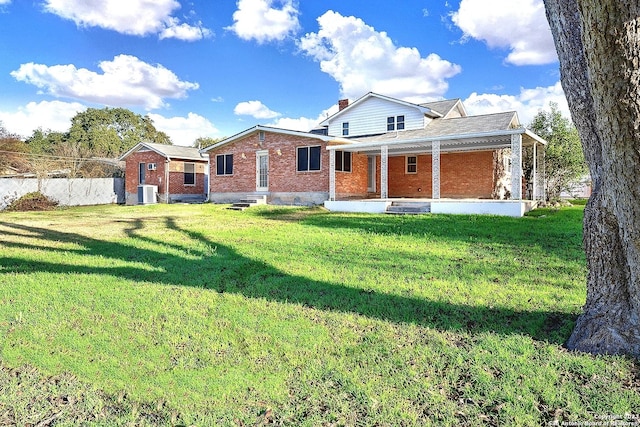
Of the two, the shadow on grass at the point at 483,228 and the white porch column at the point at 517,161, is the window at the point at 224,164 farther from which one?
the white porch column at the point at 517,161

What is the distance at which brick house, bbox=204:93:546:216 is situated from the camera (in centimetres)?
1814

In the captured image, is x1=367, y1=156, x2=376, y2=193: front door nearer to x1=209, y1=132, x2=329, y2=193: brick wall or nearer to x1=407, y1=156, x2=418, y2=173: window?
x1=407, y1=156, x2=418, y2=173: window

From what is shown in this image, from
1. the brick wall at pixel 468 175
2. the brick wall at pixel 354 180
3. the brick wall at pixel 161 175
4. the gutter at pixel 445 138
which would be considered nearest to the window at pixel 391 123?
the brick wall at pixel 354 180

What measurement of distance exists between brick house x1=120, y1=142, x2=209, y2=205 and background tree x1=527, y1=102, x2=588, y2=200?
20255mm

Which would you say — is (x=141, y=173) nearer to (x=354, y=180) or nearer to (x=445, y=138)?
(x=354, y=180)

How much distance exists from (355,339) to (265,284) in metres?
2.18

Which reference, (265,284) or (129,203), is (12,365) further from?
(129,203)

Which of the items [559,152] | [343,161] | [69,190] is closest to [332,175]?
[343,161]

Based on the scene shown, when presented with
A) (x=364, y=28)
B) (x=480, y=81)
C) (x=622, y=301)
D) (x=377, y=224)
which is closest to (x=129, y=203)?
(x=364, y=28)

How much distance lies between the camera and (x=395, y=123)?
838 inches

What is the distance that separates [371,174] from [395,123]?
301cm

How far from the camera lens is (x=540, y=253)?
7.44 metres

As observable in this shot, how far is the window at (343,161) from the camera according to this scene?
18797 mm

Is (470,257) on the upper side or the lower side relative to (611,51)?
lower
